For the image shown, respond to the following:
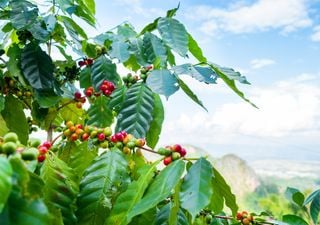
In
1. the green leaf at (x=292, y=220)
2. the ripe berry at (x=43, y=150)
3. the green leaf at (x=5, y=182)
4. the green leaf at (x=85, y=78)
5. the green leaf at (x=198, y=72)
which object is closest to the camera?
the green leaf at (x=5, y=182)

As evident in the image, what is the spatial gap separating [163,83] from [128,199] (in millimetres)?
322

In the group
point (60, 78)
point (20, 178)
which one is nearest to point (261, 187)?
point (60, 78)

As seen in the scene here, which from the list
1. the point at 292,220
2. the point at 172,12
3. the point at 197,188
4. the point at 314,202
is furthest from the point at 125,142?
the point at 314,202

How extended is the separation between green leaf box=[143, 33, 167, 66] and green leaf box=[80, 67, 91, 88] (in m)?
0.23

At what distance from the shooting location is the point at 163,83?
116 centimetres

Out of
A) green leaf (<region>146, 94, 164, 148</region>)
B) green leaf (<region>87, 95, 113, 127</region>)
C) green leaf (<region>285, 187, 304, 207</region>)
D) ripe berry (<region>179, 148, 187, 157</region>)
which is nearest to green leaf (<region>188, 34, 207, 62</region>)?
green leaf (<region>146, 94, 164, 148</region>)

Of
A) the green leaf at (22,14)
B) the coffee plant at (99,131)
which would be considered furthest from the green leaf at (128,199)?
the green leaf at (22,14)

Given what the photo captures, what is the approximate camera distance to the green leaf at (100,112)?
1.53 m

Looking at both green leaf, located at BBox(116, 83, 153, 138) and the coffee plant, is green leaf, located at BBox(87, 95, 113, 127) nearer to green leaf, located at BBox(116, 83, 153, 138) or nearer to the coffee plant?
the coffee plant

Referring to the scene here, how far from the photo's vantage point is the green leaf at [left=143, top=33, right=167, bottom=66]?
141cm

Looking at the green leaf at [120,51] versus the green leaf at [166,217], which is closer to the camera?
the green leaf at [166,217]

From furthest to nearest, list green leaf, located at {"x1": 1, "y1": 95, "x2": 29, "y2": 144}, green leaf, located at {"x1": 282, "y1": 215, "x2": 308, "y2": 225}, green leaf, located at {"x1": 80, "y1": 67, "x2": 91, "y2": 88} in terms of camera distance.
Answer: green leaf, located at {"x1": 282, "y1": 215, "x2": 308, "y2": 225}, green leaf, located at {"x1": 80, "y1": 67, "x2": 91, "y2": 88}, green leaf, located at {"x1": 1, "y1": 95, "x2": 29, "y2": 144}

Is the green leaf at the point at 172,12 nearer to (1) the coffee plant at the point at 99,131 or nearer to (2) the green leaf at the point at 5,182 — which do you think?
(1) the coffee plant at the point at 99,131

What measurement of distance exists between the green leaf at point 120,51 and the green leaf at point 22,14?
26 cm
